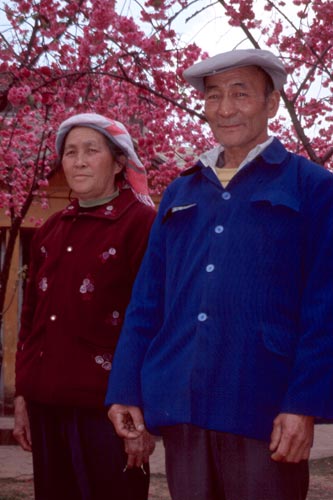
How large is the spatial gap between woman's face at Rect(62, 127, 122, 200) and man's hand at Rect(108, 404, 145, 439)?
3.45 feet

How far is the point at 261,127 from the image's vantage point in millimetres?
2811

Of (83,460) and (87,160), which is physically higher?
(87,160)

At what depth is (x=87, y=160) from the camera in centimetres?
348

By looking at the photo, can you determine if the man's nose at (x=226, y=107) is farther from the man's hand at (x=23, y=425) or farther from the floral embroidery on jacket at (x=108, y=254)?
the man's hand at (x=23, y=425)

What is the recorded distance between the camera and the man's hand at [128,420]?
8.93 feet

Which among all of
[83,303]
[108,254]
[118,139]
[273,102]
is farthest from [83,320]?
[273,102]

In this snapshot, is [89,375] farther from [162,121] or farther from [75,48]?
[162,121]

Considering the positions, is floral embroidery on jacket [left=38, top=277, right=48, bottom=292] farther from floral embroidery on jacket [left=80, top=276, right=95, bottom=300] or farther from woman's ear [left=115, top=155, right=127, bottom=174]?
woman's ear [left=115, top=155, right=127, bottom=174]

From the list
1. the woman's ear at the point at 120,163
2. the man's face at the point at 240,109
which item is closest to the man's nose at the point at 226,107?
the man's face at the point at 240,109

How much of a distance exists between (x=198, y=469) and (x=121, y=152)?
4.95ft

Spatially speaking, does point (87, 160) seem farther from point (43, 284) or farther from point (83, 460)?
point (83, 460)

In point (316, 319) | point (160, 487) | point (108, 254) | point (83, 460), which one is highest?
point (108, 254)

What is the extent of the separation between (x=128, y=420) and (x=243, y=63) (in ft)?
3.77

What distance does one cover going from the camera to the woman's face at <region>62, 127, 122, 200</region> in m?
3.48
